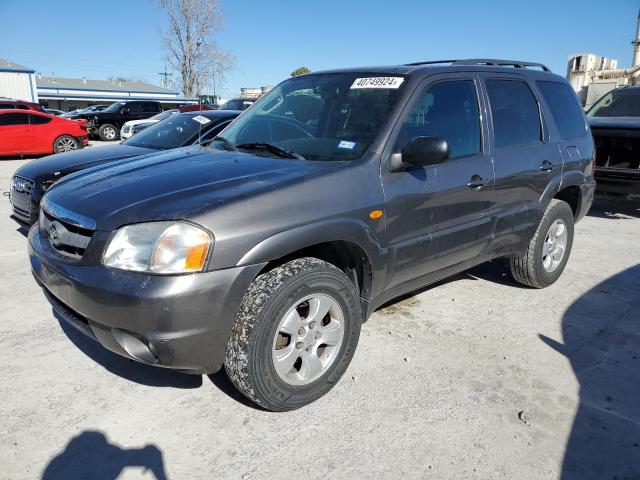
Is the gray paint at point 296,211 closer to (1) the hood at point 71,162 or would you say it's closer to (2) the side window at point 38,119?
(1) the hood at point 71,162

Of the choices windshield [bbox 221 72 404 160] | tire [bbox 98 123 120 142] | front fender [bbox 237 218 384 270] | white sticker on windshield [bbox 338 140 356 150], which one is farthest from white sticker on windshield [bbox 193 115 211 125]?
tire [bbox 98 123 120 142]

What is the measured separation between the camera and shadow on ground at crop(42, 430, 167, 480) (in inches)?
85.9

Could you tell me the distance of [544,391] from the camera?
9.50 feet

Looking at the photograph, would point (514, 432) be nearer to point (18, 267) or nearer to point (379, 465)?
point (379, 465)

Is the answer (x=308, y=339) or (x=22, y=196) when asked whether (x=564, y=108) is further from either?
(x=22, y=196)

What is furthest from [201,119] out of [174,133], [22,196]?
[22,196]

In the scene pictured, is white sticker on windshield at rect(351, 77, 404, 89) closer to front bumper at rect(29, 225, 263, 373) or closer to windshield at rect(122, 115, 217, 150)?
front bumper at rect(29, 225, 263, 373)

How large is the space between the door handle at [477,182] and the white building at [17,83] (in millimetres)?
43335

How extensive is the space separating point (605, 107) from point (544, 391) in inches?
316

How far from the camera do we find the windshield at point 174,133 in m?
6.35

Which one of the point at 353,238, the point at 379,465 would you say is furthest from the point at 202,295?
the point at 379,465

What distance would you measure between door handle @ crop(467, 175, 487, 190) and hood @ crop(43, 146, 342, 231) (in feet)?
3.72

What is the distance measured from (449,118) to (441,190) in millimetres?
570

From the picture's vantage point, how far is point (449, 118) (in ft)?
11.1
